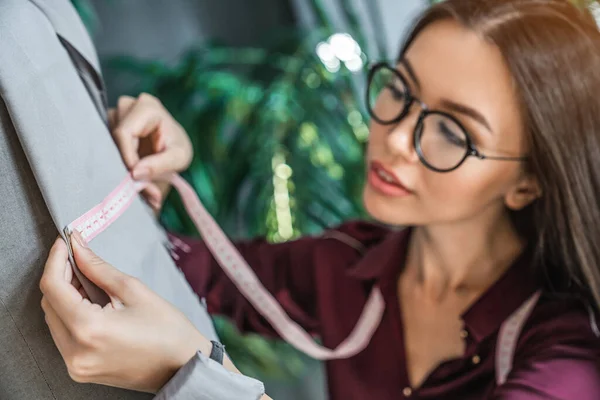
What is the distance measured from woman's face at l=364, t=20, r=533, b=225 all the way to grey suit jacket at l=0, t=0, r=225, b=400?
0.48 meters

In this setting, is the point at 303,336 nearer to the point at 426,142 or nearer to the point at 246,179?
the point at 426,142

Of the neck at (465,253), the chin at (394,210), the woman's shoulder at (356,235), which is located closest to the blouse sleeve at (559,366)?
the neck at (465,253)

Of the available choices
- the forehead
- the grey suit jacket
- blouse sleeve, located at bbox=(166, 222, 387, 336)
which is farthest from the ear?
the grey suit jacket

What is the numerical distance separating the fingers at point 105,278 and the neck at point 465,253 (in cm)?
63

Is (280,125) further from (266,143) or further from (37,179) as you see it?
(37,179)

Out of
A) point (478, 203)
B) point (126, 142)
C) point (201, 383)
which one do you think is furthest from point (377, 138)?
point (201, 383)

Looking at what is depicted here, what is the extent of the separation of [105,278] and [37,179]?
4.0 inches

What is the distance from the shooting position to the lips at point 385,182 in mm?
971

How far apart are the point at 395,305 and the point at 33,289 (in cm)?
71

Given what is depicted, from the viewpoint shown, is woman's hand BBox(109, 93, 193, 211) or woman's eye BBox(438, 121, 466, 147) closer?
woman's hand BBox(109, 93, 193, 211)

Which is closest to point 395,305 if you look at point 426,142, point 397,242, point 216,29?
point 397,242

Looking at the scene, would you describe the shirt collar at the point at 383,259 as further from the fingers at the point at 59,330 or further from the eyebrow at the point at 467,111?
the fingers at the point at 59,330

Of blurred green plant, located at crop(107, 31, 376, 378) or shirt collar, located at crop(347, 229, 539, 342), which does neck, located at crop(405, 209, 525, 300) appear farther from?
blurred green plant, located at crop(107, 31, 376, 378)

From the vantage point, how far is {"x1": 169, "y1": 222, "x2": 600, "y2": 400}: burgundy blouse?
3.02ft
